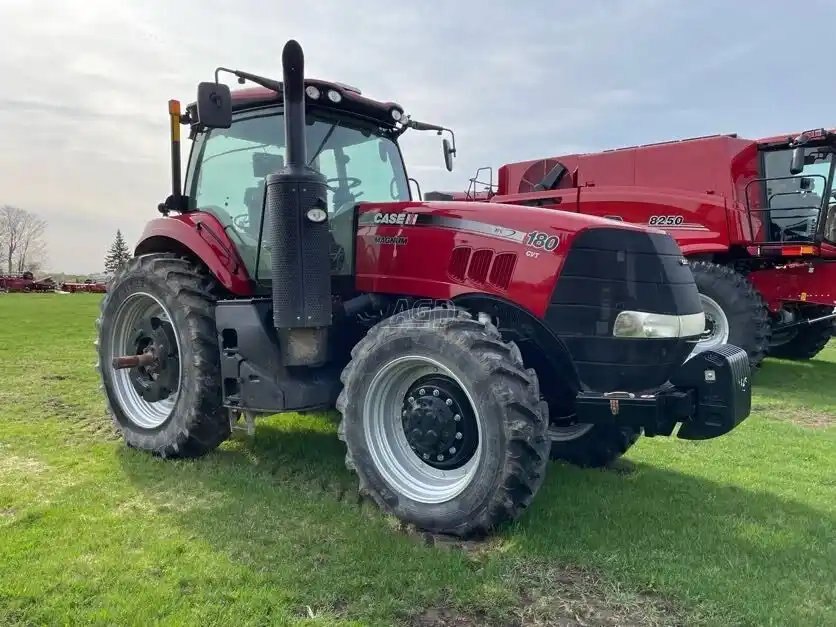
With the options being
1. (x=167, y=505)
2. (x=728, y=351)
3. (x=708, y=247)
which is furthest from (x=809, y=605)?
(x=708, y=247)

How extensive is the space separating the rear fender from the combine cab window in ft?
0.22

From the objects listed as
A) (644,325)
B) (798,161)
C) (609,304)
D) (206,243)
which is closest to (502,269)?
(609,304)

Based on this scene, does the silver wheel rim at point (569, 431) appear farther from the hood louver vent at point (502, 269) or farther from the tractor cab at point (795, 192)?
the tractor cab at point (795, 192)

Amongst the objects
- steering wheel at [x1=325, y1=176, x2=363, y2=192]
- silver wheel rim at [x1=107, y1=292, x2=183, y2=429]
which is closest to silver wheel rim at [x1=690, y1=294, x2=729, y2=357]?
steering wheel at [x1=325, y1=176, x2=363, y2=192]

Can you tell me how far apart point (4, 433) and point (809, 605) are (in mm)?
5407

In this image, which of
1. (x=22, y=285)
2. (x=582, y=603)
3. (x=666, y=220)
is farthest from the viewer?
(x=22, y=285)

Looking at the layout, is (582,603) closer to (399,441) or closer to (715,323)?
(399,441)

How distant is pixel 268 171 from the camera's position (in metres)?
4.86

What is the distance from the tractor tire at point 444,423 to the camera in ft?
11.2

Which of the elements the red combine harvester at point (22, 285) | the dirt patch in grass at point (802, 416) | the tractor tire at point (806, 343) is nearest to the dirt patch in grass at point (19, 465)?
the dirt patch in grass at point (802, 416)

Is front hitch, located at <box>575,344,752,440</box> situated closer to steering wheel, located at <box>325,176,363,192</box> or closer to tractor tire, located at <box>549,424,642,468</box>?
tractor tire, located at <box>549,424,642,468</box>

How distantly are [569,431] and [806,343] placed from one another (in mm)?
8479

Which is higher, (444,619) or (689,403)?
(689,403)

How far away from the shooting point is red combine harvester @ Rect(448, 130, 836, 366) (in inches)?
349
